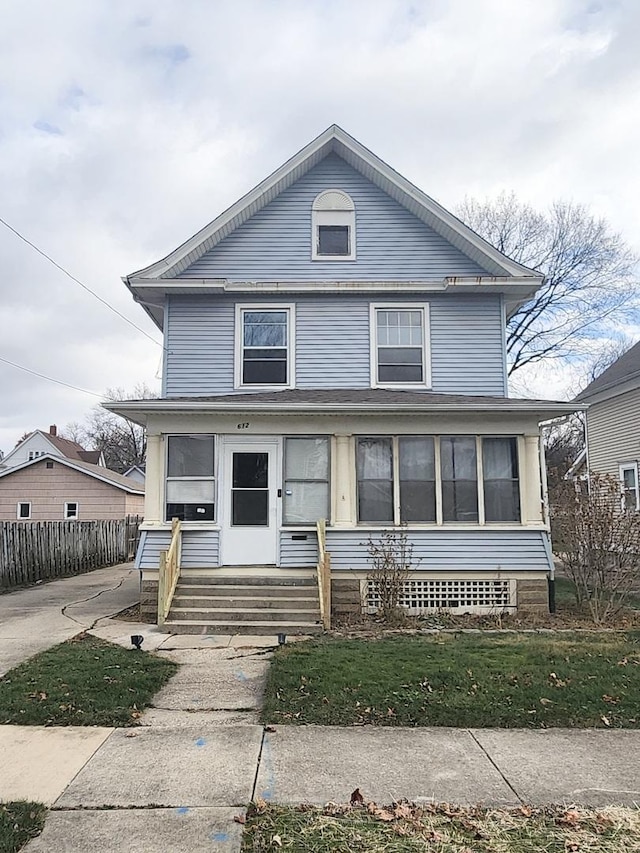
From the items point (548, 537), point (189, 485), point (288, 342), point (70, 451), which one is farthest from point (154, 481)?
point (70, 451)

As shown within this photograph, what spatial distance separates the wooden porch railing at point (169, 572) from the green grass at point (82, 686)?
4.27 ft


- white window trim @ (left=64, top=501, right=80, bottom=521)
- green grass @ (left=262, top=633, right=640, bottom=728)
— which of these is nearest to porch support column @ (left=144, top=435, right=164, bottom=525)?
green grass @ (left=262, top=633, right=640, bottom=728)

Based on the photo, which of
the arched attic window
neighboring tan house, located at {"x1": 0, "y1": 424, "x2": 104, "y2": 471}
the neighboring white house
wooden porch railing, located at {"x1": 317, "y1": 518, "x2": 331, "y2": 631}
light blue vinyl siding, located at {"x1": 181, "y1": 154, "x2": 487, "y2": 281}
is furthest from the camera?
neighboring tan house, located at {"x1": 0, "y1": 424, "x2": 104, "y2": 471}

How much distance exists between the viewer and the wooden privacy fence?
1516 centimetres

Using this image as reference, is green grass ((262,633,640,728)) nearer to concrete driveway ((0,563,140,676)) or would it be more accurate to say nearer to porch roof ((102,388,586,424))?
concrete driveway ((0,563,140,676))

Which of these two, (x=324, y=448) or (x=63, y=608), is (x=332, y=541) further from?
(x=63, y=608)

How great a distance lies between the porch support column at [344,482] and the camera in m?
10.6

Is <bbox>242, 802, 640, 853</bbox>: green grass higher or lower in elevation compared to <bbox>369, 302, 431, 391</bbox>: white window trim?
lower

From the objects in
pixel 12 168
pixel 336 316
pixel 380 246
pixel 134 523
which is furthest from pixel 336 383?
pixel 134 523

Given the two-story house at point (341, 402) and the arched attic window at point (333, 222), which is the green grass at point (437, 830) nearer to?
the two-story house at point (341, 402)

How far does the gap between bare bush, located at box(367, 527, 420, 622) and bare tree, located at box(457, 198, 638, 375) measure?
23307 millimetres

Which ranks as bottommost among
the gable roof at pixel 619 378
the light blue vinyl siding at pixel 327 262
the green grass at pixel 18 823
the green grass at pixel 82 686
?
the green grass at pixel 18 823

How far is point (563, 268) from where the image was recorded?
2983cm

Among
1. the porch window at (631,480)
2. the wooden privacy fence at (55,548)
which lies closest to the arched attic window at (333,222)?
the wooden privacy fence at (55,548)
